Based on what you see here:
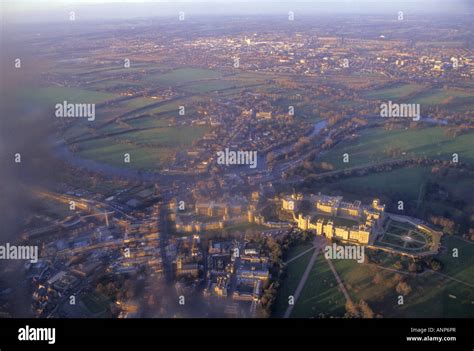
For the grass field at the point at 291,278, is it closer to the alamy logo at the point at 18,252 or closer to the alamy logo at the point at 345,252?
the alamy logo at the point at 345,252

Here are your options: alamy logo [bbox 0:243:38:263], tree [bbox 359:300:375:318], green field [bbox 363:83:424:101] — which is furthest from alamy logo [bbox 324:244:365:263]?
green field [bbox 363:83:424:101]

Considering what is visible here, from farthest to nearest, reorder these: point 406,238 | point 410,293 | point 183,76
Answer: point 183,76, point 406,238, point 410,293

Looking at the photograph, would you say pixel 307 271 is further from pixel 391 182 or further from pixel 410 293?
pixel 391 182

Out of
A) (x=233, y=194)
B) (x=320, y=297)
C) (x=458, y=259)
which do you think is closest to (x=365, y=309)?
(x=320, y=297)

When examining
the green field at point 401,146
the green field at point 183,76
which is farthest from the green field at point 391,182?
the green field at point 183,76

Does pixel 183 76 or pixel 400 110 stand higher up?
pixel 183 76

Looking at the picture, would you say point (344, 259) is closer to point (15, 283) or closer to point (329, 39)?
point (15, 283)
